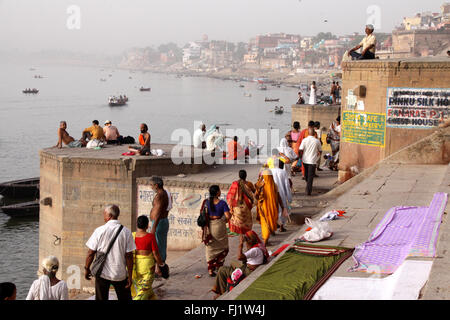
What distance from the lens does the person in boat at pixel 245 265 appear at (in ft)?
19.7

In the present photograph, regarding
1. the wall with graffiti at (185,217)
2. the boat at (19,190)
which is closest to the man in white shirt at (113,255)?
the wall with graffiti at (185,217)

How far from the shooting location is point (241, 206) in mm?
7039

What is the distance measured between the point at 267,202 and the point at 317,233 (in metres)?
1.11

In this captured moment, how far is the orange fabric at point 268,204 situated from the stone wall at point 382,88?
3.59 meters

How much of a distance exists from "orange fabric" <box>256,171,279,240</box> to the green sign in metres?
3.56

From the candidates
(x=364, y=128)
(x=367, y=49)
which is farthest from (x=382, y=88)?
(x=367, y=49)

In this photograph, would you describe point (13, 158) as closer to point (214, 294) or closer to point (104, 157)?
point (104, 157)

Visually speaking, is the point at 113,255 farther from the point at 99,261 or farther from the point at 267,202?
the point at 267,202

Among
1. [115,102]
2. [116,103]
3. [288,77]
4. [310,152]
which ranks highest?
[288,77]

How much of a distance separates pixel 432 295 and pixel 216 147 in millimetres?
8385

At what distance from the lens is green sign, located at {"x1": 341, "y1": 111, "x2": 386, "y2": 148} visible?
34.1 feet

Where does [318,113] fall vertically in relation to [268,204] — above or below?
above
